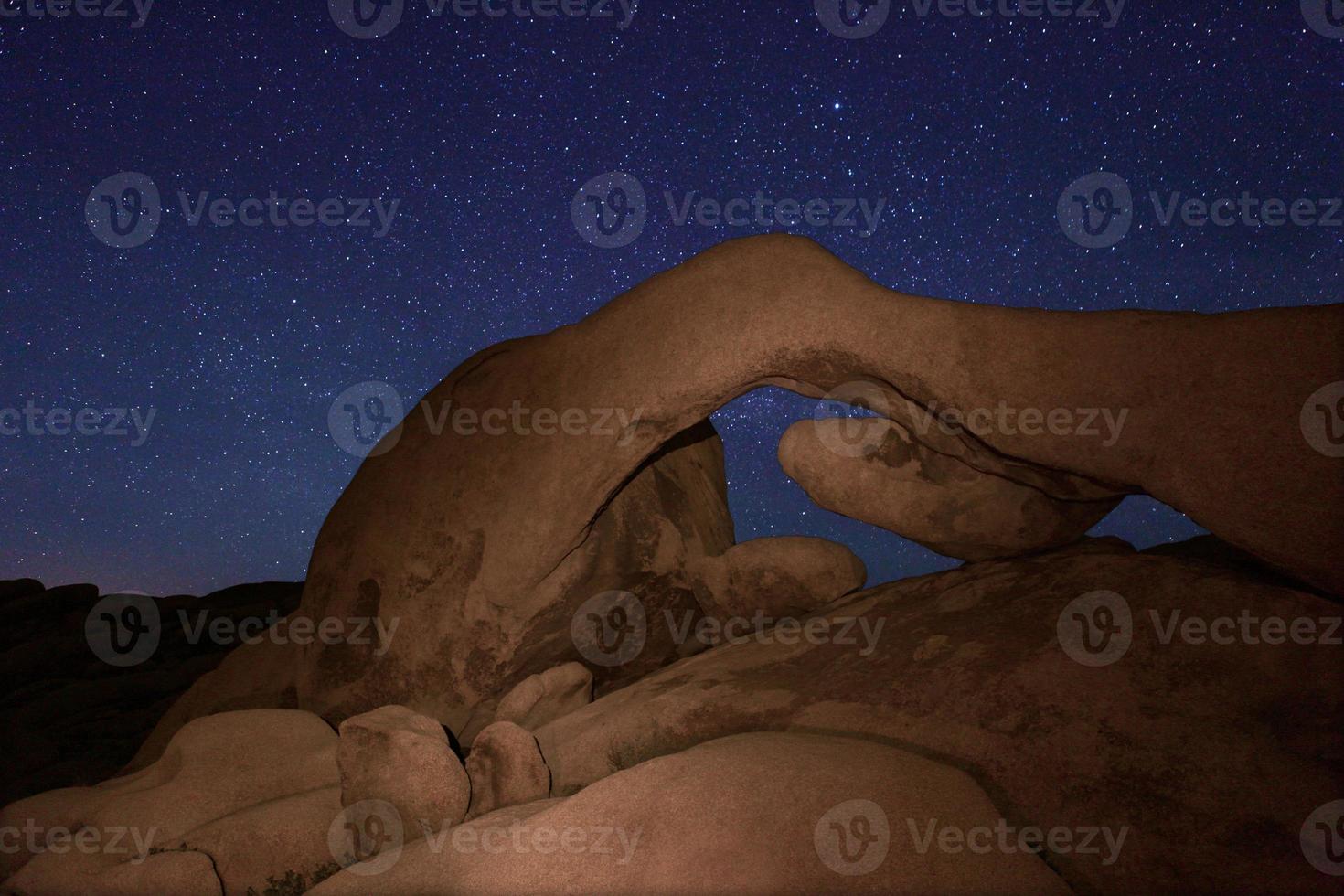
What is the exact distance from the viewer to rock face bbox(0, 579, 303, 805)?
30.9 ft

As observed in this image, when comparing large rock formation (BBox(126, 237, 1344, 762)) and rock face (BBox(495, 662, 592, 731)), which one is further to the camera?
rock face (BBox(495, 662, 592, 731))

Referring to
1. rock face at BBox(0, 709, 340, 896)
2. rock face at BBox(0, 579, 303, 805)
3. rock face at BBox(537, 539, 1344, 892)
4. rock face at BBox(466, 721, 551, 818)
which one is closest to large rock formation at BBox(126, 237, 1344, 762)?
rock face at BBox(537, 539, 1344, 892)

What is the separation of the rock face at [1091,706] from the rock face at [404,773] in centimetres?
74

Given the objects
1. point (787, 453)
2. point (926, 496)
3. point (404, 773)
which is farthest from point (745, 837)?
point (787, 453)

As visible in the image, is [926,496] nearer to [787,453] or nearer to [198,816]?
[787,453]

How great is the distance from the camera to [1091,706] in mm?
4105

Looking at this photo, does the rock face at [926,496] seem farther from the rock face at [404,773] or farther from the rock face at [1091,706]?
the rock face at [404,773]

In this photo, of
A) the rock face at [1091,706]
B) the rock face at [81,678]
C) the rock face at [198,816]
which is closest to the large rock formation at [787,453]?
the rock face at [1091,706]

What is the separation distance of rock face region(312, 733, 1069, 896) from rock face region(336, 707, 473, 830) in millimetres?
571

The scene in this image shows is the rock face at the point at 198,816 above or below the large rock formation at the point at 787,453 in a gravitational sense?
below

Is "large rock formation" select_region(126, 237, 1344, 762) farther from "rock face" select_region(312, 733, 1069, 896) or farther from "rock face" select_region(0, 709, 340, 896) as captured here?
"rock face" select_region(312, 733, 1069, 896)

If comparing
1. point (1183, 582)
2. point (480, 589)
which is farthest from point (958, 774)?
point (480, 589)

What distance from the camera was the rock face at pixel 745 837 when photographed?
10.9 feet

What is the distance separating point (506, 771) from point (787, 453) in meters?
3.28
